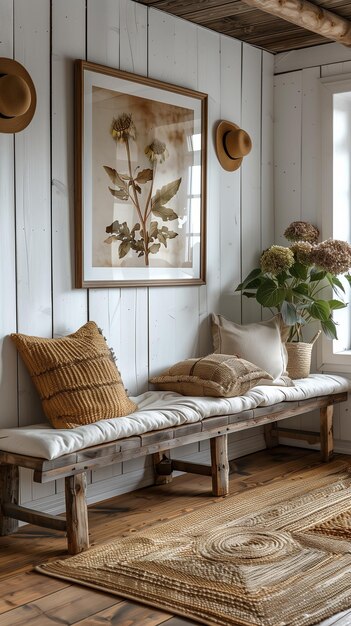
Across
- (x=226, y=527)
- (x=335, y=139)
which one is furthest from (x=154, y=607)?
(x=335, y=139)

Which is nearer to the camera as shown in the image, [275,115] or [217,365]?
[217,365]

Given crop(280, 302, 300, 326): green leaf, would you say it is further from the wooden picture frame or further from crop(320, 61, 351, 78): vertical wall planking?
crop(320, 61, 351, 78): vertical wall planking

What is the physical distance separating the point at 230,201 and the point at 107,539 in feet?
7.24

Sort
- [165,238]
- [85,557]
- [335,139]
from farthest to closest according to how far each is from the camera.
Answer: [335,139], [165,238], [85,557]

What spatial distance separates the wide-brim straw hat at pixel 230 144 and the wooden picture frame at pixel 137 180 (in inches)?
6.8

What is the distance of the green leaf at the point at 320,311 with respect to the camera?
466 cm

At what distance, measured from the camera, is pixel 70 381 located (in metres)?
3.48

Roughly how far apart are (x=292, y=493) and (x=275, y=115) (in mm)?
2391

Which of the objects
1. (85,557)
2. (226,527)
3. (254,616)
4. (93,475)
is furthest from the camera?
(93,475)

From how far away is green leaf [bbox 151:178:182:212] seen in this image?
4.23m

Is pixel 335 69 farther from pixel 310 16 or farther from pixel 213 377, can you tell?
pixel 213 377

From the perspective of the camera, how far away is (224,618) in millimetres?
2623

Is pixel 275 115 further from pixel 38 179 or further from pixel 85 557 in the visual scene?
pixel 85 557

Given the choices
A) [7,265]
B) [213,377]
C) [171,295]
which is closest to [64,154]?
[7,265]
